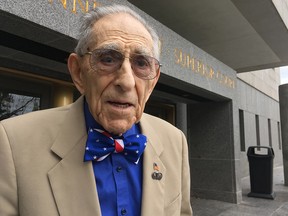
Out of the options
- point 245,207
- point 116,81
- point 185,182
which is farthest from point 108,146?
point 245,207

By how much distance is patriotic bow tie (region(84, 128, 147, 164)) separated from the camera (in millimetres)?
1377

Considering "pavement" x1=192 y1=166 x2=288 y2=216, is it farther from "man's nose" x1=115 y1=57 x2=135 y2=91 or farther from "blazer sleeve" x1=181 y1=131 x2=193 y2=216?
"man's nose" x1=115 y1=57 x2=135 y2=91

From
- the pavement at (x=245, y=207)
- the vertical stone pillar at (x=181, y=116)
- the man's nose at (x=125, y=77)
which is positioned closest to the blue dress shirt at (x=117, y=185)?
the man's nose at (x=125, y=77)

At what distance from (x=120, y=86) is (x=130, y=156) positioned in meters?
0.39

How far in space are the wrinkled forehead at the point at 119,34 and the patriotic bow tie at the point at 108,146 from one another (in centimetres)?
45

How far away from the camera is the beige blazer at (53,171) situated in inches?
51.0

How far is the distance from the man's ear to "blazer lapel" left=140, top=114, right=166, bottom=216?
516 millimetres

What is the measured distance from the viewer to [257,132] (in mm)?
15852

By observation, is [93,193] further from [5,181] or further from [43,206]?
[5,181]

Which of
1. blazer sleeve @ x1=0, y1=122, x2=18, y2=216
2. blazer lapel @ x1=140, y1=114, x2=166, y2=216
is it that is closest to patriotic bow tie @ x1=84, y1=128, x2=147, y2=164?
blazer lapel @ x1=140, y1=114, x2=166, y2=216

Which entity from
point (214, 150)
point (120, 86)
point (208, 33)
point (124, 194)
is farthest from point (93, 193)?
point (208, 33)

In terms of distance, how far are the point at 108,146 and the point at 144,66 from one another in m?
0.45

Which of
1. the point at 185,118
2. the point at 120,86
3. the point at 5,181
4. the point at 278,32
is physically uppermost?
the point at 278,32

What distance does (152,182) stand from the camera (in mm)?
1545
